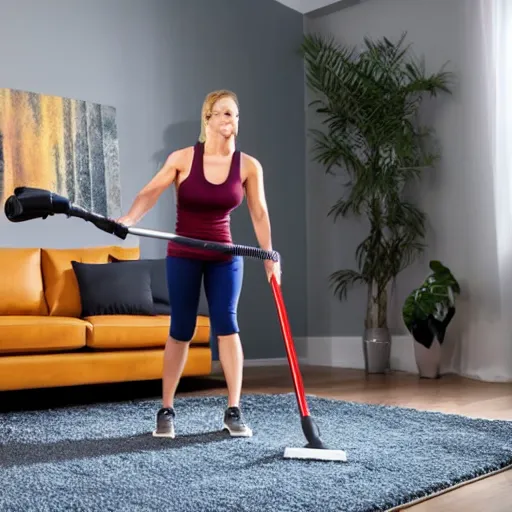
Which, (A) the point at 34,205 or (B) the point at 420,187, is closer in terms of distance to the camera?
(A) the point at 34,205

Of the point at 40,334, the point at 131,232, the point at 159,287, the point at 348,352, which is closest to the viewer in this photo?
the point at 131,232

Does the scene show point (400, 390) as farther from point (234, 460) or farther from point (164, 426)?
point (234, 460)

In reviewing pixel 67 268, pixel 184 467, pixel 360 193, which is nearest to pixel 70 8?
pixel 67 268

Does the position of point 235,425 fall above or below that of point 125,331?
below

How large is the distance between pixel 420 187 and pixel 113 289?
2.38 metres

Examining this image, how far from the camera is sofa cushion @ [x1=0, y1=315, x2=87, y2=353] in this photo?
3.54 meters

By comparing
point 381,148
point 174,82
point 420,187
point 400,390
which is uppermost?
point 174,82

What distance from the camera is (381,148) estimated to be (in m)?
5.38

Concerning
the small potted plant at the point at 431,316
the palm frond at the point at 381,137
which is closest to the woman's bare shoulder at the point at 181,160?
the small potted plant at the point at 431,316

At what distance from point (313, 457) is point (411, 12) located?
13.4 feet

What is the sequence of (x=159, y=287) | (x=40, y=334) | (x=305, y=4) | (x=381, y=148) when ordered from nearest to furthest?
(x=40, y=334)
(x=159, y=287)
(x=381, y=148)
(x=305, y=4)

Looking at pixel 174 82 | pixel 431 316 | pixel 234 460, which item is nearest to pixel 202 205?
pixel 234 460

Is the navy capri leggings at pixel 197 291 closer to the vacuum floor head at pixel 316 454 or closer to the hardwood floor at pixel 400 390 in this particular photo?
the vacuum floor head at pixel 316 454

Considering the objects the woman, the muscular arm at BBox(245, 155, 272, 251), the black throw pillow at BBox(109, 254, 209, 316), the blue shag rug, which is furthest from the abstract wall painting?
the muscular arm at BBox(245, 155, 272, 251)
